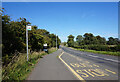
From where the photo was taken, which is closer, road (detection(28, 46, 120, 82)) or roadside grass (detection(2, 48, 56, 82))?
roadside grass (detection(2, 48, 56, 82))

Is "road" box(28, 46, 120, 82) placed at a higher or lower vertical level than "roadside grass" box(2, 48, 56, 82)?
lower

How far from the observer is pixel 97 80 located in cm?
430

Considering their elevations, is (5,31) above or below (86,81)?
above

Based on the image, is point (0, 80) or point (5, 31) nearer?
point (0, 80)

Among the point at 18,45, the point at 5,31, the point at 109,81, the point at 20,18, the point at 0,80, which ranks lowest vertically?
the point at 109,81

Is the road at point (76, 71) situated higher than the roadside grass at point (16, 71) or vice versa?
the roadside grass at point (16, 71)

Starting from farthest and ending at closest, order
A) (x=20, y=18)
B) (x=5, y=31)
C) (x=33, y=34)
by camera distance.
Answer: (x=33, y=34)
(x=20, y=18)
(x=5, y=31)

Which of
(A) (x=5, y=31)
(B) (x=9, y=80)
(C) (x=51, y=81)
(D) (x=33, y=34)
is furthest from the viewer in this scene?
(D) (x=33, y=34)

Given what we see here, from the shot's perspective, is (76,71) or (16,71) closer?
(16,71)

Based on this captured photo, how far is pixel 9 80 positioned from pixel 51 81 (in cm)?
181

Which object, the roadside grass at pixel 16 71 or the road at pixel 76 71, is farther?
the road at pixel 76 71

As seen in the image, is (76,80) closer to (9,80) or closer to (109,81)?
(109,81)

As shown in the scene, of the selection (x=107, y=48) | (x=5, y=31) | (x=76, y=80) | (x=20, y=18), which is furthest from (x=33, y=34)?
(x=107, y=48)

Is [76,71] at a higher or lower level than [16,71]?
lower
